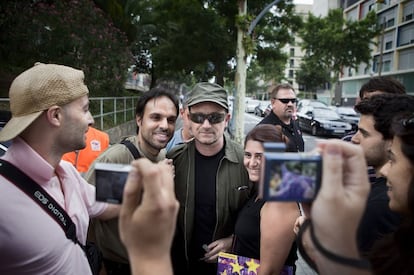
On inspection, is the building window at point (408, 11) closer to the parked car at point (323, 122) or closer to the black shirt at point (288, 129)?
the parked car at point (323, 122)

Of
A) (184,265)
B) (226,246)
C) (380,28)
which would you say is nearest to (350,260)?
(226,246)

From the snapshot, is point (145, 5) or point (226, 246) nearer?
point (226, 246)

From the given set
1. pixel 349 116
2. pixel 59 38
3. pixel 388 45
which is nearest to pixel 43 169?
pixel 59 38

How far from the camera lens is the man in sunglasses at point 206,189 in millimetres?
2381

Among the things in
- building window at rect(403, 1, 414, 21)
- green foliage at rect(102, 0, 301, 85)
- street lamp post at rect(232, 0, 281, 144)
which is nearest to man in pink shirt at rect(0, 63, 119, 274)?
street lamp post at rect(232, 0, 281, 144)

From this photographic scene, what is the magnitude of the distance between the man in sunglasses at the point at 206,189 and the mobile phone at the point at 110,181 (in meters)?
1.43

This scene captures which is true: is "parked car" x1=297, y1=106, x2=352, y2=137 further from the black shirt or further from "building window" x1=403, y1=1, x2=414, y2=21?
"building window" x1=403, y1=1, x2=414, y2=21

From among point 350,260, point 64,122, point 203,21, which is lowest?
point 350,260

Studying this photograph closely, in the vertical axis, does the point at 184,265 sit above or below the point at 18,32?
below

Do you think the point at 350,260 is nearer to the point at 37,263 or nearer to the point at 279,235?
the point at 279,235

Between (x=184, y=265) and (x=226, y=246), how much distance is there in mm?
354

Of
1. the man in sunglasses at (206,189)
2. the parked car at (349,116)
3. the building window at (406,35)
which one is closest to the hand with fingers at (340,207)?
the man in sunglasses at (206,189)

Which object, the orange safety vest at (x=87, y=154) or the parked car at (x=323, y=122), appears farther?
the parked car at (x=323, y=122)

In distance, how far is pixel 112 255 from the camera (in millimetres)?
2273
